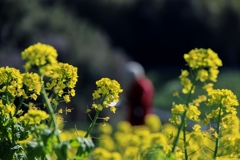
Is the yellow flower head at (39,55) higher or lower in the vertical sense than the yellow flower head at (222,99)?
lower

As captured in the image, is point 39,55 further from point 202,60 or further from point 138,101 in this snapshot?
point 138,101

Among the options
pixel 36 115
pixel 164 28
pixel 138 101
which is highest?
pixel 164 28

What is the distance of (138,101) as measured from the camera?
48.8 ft

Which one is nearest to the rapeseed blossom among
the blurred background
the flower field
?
the flower field

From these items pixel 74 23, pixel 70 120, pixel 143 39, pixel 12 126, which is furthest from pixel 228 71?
pixel 12 126

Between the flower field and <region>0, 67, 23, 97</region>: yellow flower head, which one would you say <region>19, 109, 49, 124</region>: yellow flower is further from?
<region>0, 67, 23, 97</region>: yellow flower head

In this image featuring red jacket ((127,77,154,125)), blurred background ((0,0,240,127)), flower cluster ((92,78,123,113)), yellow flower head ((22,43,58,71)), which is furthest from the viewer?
blurred background ((0,0,240,127))

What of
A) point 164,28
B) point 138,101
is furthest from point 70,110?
point 164,28

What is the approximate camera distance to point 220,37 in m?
45.2

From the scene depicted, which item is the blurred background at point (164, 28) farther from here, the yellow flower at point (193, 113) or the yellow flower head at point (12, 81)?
the yellow flower at point (193, 113)

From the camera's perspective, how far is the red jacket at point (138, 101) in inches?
578

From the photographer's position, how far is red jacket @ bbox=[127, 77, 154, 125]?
48.2 feet

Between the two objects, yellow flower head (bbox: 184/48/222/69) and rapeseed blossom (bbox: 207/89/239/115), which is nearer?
yellow flower head (bbox: 184/48/222/69)

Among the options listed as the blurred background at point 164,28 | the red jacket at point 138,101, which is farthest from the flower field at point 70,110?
the blurred background at point 164,28
